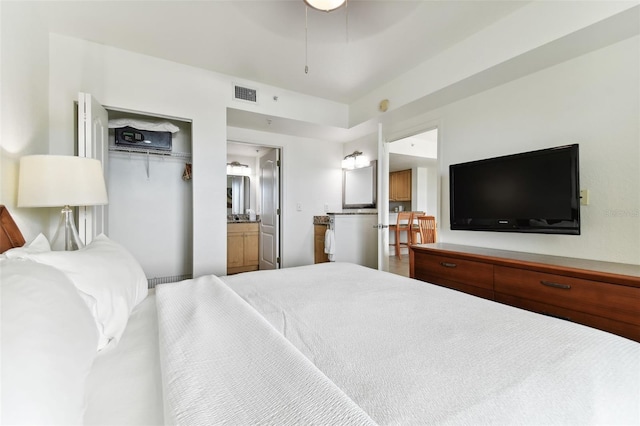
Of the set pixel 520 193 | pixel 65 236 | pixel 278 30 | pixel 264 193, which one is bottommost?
pixel 65 236

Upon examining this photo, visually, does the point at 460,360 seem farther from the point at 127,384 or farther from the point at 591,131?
the point at 591,131

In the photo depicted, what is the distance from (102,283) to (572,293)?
8.28ft

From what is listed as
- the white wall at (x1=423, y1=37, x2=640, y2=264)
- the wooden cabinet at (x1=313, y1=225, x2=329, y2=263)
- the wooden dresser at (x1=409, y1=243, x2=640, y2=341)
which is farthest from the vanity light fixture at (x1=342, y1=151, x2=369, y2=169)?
the wooden dresser at (x1=409, y1=243, x2=640, y2=341)

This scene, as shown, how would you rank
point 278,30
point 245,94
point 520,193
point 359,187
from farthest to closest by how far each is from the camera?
point 359,187
point 245,94
point 278,30
point 520,193

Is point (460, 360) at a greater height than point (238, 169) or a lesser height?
lesser

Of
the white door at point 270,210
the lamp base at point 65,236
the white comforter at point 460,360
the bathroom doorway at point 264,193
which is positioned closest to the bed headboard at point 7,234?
the lamp base at point 65,236

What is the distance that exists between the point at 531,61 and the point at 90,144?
11.6ft

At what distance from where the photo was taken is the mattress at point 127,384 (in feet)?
1.99

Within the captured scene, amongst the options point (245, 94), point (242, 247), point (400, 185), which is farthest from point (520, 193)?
point (400, 185)

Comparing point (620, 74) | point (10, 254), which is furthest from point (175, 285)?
point (620, 74)

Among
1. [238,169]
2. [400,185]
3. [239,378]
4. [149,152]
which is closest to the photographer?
[239,378]

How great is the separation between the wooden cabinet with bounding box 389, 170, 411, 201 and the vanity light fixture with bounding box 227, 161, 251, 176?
4203 millimetres

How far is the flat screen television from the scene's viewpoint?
1.94m

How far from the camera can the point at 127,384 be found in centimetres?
71
